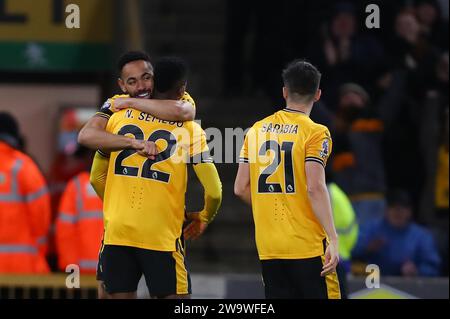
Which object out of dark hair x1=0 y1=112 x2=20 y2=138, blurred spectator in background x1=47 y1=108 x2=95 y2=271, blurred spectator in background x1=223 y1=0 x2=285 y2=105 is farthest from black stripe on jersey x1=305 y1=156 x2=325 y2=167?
blurred spectator in background x1=223 y1=0 x2=285 y2=105

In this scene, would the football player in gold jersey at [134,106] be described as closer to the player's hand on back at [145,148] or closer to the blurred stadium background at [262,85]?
the player's hand on back at [145,148]

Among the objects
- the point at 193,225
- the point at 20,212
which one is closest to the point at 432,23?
the point at 20,212

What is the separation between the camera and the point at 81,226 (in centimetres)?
1190

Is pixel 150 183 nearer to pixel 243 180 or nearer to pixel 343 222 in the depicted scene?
pixel 243 180

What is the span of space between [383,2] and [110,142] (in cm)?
697

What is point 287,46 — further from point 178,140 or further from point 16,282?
point 178,140

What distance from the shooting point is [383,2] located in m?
15.0

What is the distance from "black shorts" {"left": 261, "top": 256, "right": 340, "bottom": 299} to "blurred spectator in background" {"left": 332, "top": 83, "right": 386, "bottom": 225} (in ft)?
13.9

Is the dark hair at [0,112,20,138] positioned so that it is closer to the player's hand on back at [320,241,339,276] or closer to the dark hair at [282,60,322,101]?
the dark hair at [282,60,322,101]

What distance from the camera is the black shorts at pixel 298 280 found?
8625 millimetres

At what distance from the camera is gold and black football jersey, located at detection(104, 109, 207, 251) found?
8602 mm

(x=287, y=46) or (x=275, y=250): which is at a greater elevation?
(x=287, y=46)

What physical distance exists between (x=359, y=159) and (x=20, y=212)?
10.4 feet
